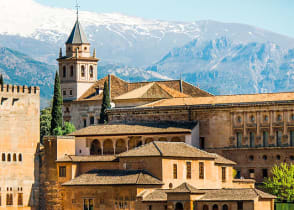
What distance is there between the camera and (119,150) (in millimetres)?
100812

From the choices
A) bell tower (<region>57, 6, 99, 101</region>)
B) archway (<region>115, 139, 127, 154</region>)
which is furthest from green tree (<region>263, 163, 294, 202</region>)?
bell tower (<region>57, 6, 99, 101</region>)

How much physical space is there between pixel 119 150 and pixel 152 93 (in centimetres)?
1306

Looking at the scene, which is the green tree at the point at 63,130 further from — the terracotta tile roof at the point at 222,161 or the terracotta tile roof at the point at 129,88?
the terracotta tile roof at the point at 222,161

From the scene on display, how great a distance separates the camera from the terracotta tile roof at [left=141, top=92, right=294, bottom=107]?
327 ft

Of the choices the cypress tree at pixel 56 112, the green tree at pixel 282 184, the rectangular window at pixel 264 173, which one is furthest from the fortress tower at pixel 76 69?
the green tree at pixel 282 184

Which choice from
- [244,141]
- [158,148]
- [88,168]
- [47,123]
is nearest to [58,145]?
[88,168]

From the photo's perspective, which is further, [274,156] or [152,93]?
[152,93]

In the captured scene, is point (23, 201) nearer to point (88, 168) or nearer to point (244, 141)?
point (88, 168)

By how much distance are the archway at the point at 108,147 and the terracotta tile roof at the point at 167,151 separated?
11.7 meters

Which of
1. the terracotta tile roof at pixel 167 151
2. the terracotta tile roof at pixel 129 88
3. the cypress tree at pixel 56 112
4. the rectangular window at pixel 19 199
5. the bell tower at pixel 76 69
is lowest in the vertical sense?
the rectangular window at pixel 19 199

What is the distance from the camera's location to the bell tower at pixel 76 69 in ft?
449

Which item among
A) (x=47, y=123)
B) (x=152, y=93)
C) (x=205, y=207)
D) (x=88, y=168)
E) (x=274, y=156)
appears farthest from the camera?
(x=47, y=123)

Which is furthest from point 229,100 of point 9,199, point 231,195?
point 9,199

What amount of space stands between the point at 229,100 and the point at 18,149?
23913 millimetres
